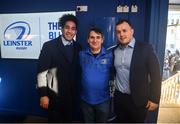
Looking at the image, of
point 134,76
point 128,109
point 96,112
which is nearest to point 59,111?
point 96,112

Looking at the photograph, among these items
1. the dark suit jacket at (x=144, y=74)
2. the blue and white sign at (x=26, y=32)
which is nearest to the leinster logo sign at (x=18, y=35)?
the blue and white sign at (x=26, y=32)

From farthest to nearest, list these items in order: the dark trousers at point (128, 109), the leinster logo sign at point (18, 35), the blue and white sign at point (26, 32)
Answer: the leinster logo sign at point (18, 35) < the blue and white sign at point (26, 32) < the dark trousers at point (128, 109)

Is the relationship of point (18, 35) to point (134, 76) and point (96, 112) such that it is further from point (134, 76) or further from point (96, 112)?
point (134, 76)

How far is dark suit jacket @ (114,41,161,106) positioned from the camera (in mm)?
1969

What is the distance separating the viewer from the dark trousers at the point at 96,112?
2154 mm

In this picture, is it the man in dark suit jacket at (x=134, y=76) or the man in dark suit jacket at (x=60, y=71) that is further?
the man in dark suit jacket at (x=60, y=71)

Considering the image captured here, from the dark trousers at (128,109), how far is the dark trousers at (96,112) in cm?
11

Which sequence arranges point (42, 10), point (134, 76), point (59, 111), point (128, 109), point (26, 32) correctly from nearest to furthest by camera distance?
point (134, 76) → point (128, 109) → point (59, 111) → point (42, 10) → point (26, 32)

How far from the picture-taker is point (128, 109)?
2.11 m

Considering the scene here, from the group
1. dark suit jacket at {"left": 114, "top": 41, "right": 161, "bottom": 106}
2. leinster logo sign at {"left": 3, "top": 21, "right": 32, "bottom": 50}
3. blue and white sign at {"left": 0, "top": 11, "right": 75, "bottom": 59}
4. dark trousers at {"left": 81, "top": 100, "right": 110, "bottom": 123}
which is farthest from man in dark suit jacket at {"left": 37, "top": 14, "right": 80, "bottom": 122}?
leinster logo sign at {"left": 3, "top": 21, "right": 32, "bottom": 50}

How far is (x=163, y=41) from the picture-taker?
8.69ft

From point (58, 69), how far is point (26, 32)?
48.7 inches

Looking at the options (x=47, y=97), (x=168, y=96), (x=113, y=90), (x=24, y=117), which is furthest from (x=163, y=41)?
(x=24, y=117)

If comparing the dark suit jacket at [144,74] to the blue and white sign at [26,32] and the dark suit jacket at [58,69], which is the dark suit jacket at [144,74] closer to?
the dark suit jacket at [58,69]
